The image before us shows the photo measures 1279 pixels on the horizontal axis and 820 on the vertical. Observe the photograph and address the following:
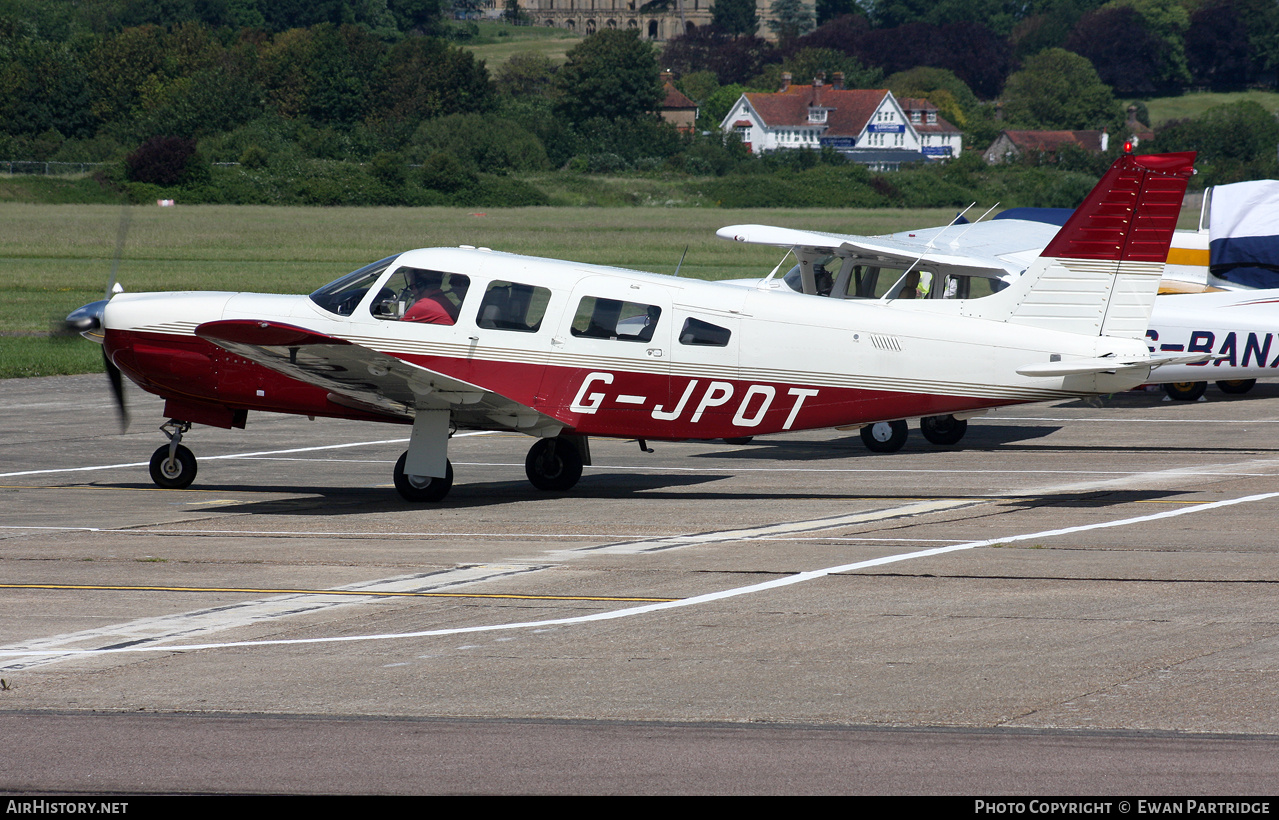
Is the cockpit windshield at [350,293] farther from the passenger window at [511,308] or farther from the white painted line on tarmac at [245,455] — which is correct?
the white painted line on tarmac at [245,455]

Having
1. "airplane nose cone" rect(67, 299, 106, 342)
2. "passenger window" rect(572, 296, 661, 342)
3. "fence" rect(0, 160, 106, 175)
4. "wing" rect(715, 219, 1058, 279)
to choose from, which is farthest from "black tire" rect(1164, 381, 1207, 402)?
"fence" rect(0, 160, 106, 175)

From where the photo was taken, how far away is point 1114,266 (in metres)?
13.7

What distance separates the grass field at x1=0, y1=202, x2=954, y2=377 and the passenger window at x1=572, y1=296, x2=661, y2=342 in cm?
1642

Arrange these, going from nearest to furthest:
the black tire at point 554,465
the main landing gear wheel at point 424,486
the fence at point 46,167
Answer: the main landing gear wheel at point 424,486 < the black tire at point 554,465 < the fence at point 46,167

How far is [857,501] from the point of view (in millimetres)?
14070

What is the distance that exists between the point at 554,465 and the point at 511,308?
6.14ft

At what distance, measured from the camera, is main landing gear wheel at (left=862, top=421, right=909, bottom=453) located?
17.9 metres

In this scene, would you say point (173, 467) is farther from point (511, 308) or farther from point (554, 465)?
point (511, 308)

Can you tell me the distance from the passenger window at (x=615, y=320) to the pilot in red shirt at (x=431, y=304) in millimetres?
1230

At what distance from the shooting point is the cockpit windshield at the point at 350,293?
14.1 meters

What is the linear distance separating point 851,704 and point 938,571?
3.50 meters

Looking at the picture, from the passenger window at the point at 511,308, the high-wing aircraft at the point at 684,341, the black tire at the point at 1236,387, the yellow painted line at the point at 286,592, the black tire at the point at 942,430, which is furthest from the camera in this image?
the black tire at the point at 1236,387

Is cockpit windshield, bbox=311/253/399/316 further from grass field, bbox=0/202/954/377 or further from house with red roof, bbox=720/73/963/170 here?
house with red roof, bbox=720/73/963/170

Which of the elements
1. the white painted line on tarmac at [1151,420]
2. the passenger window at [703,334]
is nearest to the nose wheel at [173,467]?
the passenger window at [703,334]
